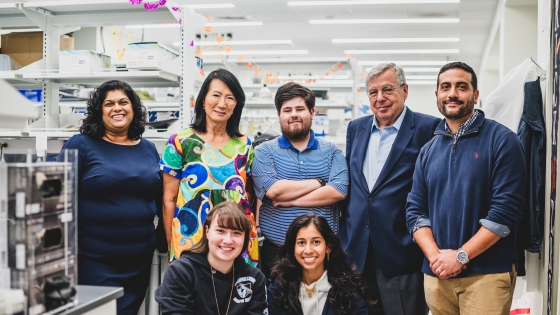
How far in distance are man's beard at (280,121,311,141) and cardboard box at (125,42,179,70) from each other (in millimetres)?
1166

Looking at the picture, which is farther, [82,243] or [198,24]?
[198,24]

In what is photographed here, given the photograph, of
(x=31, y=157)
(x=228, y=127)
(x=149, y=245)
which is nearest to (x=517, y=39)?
(x=228, y=127)

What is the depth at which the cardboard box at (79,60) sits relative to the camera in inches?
139

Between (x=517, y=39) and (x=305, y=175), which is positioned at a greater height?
(x=517, y=39)

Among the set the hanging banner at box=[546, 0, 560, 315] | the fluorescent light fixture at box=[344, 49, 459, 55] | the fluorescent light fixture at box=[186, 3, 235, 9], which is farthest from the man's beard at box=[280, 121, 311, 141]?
the fluorescent light fixture at box=[344, 49, 459, 55]

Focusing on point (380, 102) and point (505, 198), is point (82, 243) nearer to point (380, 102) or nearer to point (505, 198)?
point (380, 102)

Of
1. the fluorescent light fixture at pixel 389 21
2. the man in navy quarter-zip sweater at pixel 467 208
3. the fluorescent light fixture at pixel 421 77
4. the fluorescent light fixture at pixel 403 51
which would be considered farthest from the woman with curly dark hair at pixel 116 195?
the fluorescent light fixture at pixel 421 77

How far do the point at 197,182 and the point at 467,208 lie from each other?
1150mm

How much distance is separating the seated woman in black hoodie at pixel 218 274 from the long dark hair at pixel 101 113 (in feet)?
2.00

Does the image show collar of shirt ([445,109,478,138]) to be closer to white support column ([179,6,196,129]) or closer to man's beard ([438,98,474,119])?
man's beard ([438,98,474,119])

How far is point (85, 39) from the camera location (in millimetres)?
5770

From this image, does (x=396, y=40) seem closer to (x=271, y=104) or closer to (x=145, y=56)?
(x=271, y=104)

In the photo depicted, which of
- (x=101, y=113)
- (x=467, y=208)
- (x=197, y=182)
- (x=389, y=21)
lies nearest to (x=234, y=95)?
(x=197, y=182)

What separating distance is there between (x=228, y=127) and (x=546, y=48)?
159 cm
